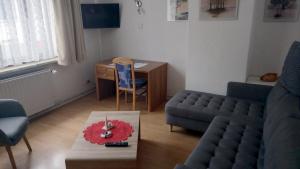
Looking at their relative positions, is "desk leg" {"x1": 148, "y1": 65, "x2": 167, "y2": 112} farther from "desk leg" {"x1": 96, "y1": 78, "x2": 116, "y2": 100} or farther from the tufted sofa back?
the tufted sofa back

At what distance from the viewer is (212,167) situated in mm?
1585

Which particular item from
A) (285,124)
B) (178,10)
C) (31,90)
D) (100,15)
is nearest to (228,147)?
(285,124)

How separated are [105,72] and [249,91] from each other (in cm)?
224

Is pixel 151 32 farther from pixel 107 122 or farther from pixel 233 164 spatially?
pixel 233 164

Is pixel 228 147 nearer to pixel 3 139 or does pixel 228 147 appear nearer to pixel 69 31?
pixel 3 139

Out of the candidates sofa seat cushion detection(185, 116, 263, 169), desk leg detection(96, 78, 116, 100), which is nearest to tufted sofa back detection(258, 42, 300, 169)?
sofa seat cushion detection(185, 116, 263, 169)

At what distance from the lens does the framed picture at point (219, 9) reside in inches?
110

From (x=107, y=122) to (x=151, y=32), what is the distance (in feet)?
6.81

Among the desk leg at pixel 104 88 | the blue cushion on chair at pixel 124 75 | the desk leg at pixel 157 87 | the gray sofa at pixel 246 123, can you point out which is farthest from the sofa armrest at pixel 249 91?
the desk leg at pixel 104 88

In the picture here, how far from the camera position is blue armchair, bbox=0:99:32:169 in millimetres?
2053

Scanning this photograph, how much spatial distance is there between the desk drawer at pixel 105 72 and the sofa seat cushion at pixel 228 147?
2.01 m

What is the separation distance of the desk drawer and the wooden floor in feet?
1.73

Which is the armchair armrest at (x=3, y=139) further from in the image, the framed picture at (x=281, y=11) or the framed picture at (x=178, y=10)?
the framed picture at (x=281, y=11)

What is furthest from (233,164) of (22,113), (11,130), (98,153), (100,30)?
(100,30)
